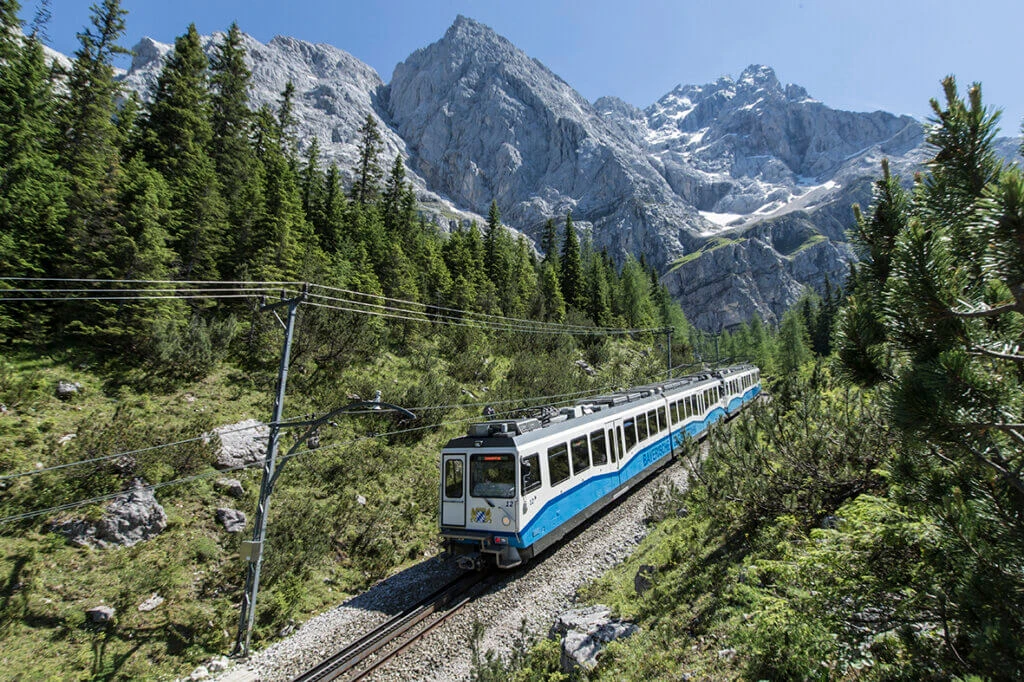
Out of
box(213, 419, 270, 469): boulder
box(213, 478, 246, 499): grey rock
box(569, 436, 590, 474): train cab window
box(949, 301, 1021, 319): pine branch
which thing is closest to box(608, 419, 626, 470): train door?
box(569, 436, 590, 474): train cab window

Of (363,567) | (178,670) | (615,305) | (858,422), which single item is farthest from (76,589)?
(615,305)

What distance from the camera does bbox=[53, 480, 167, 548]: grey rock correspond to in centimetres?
1131

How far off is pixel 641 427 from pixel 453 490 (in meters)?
7.79

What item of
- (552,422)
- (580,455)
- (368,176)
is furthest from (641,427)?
(368,176)

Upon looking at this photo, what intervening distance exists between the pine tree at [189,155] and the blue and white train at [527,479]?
1819 centimetres

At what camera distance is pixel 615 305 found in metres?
62.3

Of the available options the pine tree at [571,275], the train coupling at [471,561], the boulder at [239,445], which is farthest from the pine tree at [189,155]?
the pine tree at [571,275]

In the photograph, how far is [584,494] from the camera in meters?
13.3

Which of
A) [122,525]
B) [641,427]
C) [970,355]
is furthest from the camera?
[641,427]

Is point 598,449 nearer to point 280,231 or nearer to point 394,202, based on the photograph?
point 280,231

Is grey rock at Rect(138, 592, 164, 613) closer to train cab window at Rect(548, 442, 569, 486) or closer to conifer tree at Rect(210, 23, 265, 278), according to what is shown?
train cab window at Rect(548, 442, 569, 486)

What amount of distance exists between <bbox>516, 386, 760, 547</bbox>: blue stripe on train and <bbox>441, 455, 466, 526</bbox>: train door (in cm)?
166

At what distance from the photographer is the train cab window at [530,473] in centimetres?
1127

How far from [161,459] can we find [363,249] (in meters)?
22.8
